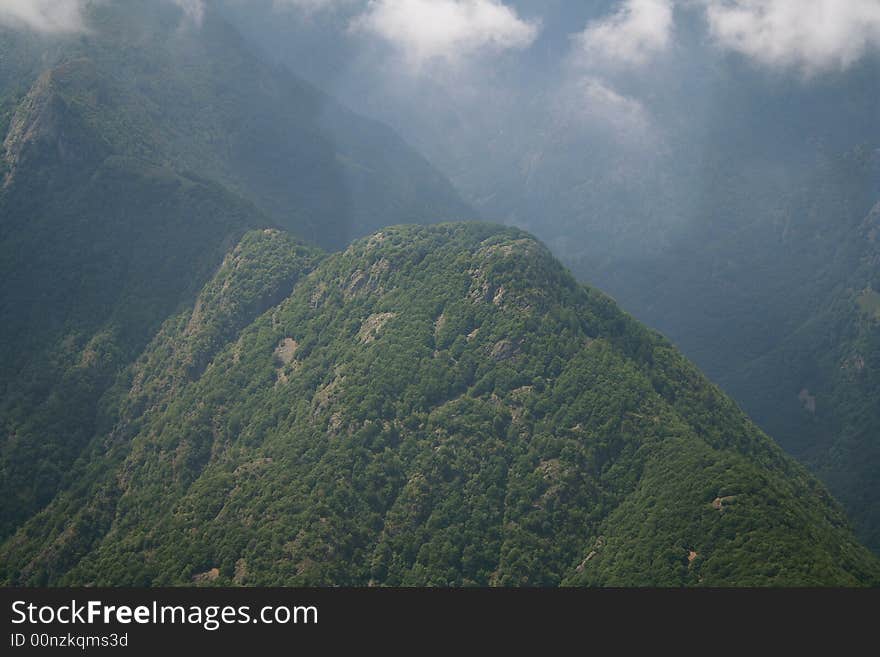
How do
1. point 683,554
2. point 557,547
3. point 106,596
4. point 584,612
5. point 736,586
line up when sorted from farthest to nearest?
point 557,547 → point 683,554 → point 736,586 → point 584,612 → point 106,596

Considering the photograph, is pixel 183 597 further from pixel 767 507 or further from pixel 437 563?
pixel 767 507

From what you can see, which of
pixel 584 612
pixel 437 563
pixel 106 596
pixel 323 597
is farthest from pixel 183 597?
pixel 437 563

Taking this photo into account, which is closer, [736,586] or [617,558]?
[736,586]

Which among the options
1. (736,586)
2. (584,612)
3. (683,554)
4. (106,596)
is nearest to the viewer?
(106,596)

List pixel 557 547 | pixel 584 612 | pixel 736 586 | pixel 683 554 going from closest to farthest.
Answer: pixel 584 612
pixel 736 586
pixel 683 554
pixel 557 547

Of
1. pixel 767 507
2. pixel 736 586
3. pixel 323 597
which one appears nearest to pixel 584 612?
pixel 323 597

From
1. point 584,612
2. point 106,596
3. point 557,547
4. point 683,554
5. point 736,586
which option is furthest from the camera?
point 557,547

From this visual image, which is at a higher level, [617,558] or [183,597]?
[617,558]

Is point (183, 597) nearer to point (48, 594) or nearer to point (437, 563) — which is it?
point (48, 594)

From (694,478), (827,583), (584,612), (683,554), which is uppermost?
(694,478)
